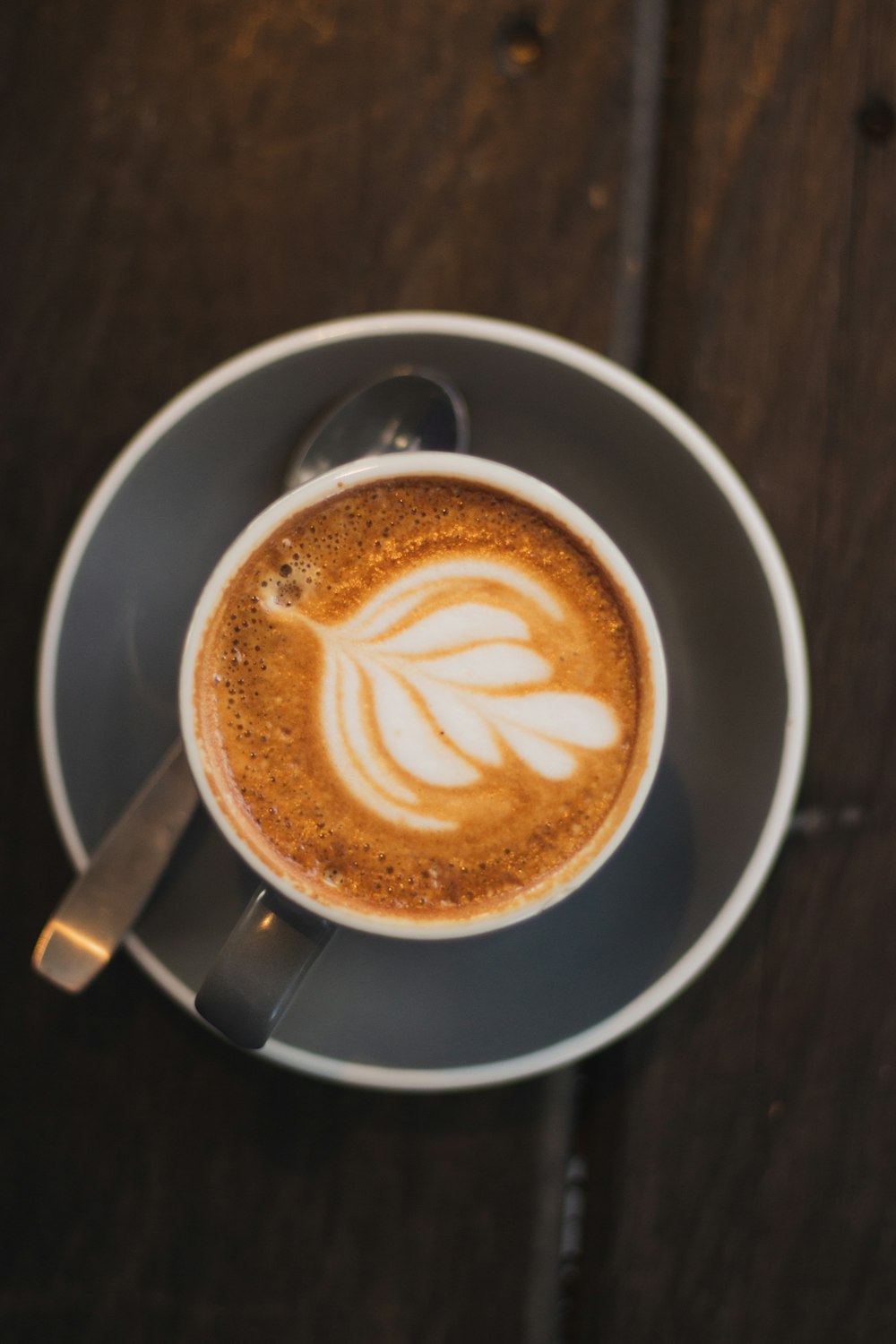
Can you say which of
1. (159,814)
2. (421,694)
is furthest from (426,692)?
(159,814)

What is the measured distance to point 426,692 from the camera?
3.14 ft

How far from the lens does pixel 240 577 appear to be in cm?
94

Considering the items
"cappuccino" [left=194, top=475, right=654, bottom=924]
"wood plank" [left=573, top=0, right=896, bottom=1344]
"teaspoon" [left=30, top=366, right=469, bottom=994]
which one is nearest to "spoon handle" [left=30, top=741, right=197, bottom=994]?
"teaspoon" [left=30, top=366, right=469, bottom=994]

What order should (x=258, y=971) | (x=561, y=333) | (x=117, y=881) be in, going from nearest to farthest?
(x=258, y=971)
(x=117, y=881)
(x=561, y=333)

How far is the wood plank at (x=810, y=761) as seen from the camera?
1144mm

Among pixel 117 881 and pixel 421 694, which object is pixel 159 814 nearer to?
pixel 117 881

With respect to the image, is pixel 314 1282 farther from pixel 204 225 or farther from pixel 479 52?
pixel 479 52

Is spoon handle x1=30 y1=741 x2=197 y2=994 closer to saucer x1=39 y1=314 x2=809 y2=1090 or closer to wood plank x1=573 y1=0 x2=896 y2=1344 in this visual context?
saucer x1=39 y1=314 x2=809 y2=1090

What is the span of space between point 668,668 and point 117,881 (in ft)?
2.21

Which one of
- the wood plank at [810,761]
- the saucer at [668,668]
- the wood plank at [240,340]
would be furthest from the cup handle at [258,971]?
the wood plank at [810,761]

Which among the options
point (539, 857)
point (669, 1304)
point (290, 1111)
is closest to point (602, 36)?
point (539, 857)

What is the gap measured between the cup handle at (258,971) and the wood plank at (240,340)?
1.10 ft

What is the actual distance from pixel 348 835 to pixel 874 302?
91 cm

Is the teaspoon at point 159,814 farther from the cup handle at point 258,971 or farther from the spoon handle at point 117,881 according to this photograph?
the cup handle at point 258,971
